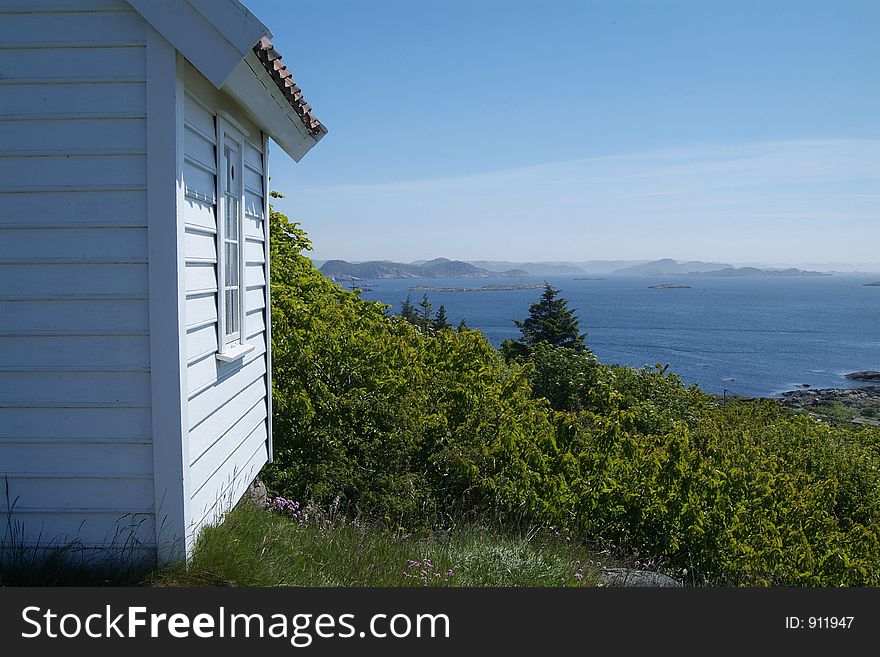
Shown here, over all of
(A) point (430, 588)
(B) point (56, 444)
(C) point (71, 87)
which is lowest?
(A) point (430, 588)

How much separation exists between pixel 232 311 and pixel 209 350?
0.92m

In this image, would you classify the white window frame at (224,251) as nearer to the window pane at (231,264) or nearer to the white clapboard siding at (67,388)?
the window pane at (231,264)

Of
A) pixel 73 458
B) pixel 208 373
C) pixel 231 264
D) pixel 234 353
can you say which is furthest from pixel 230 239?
pixel 73 458

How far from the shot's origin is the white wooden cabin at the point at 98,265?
15.2 feet

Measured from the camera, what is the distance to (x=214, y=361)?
5.46 metres

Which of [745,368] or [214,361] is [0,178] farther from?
[745,368]

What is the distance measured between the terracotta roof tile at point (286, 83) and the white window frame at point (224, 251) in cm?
50

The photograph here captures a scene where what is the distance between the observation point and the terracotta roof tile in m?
5.24

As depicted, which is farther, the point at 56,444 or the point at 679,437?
the point at 679,437

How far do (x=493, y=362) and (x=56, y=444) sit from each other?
7.17 m

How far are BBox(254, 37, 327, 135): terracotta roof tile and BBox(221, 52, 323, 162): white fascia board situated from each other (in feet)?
0.11

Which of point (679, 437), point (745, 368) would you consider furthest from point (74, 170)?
point (745, 368)

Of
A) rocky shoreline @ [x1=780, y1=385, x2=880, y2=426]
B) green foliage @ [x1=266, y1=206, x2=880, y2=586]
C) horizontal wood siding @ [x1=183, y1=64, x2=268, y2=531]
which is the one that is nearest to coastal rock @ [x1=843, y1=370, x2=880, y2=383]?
rocky shoreline @ [x1=780, y1=385, x2=880, y2=426]

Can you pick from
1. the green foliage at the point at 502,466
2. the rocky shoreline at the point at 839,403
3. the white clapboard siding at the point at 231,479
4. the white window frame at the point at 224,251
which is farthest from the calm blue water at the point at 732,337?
the white window frame at the point at 224,251
